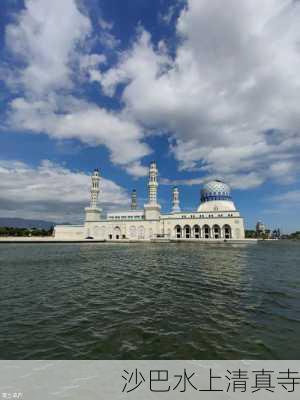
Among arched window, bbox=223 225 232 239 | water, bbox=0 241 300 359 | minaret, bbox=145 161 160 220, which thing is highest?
minaret, bbox=145 161 160 220

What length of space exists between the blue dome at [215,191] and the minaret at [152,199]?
22221 millimetres

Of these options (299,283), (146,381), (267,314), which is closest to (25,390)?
(146,381)

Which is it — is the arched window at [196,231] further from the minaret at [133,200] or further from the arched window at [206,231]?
the minaret at [133,200]

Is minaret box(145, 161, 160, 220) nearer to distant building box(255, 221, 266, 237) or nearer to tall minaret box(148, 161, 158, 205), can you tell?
tall minaret box(148, 161, 158, 205)

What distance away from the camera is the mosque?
346 ft

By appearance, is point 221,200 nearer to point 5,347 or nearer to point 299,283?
point 299,283

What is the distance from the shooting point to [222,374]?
646 centimetres

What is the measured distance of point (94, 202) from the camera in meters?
126

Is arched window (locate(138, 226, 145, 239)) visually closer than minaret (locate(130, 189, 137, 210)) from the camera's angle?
Yes

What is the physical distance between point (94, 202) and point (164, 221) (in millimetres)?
36296

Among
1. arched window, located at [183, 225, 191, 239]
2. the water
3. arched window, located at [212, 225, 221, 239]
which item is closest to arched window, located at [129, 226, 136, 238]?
arched window, located at [183, 225, 191, 239]

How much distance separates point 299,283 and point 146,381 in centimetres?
1643

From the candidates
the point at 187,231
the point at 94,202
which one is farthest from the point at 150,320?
the point at 94,202

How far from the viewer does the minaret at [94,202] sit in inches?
4882
